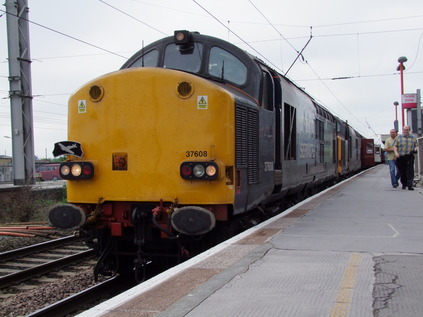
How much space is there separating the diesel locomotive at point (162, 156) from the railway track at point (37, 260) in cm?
131

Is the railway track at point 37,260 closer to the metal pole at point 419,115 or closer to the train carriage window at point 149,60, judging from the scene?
the train carriage window at point 149,60

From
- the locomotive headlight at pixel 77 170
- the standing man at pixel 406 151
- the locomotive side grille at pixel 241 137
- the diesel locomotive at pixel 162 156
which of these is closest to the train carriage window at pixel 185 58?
the diesel locomotive at pixel 162 156

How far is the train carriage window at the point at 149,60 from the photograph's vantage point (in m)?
7.19

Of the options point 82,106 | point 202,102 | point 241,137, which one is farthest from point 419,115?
point 82,106

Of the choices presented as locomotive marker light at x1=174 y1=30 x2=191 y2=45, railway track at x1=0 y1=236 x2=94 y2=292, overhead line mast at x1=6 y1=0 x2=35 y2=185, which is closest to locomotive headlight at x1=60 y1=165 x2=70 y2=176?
railway track at x1=0 y1=236 x2=94 y2=292

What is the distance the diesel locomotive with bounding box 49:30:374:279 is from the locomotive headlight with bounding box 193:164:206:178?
0.04ft

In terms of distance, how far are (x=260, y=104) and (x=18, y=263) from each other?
480 cm

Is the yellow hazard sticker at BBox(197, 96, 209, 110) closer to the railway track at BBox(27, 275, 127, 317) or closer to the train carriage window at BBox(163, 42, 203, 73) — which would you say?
the train carriage window at BBox(163, 42, 203, 73)

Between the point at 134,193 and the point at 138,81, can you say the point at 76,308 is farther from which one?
the point at 138,81

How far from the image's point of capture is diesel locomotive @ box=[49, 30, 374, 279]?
5648 mm

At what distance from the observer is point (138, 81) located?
19.5 feet

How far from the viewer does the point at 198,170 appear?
18.2 feet

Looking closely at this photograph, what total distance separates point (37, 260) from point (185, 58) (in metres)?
4.27

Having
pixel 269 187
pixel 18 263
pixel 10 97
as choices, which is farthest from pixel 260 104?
pixel 10 97
